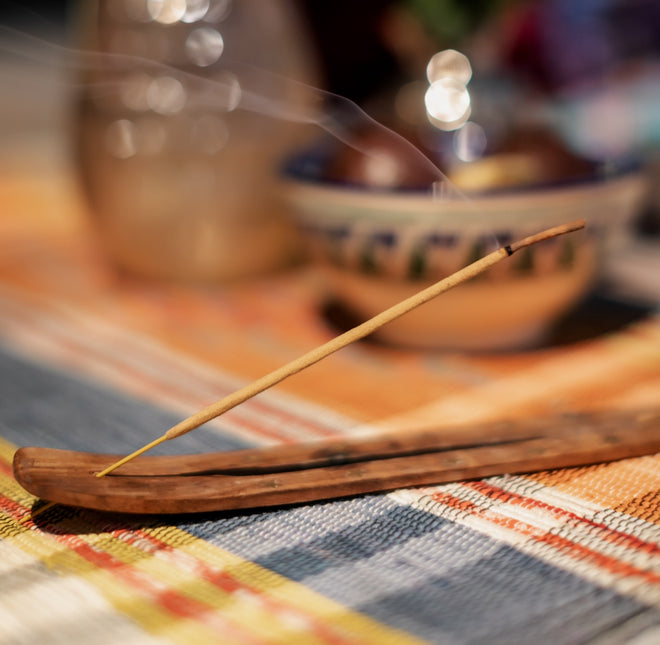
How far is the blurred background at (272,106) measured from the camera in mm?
549

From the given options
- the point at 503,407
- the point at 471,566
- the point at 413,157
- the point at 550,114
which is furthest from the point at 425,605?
the point at 550,114

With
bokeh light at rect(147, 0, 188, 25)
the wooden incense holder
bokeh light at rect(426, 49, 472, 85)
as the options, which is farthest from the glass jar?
the wooden incense holder

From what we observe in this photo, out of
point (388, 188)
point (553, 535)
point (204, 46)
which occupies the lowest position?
point (553, 535)

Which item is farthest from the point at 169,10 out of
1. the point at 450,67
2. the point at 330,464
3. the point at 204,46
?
the point at 330,464

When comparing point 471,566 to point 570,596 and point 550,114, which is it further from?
point 550,114

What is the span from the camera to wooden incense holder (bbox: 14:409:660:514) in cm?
26

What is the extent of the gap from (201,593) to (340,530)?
0.06m

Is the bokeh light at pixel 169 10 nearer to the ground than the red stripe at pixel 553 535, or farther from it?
farther from it

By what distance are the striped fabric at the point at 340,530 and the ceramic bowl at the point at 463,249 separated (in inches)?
0.9

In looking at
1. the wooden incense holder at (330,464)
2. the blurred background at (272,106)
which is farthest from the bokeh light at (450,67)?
the wooden incense holder at (330,464)

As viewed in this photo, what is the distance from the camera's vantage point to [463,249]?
1.39 ft

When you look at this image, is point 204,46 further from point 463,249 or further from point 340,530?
point 340,530

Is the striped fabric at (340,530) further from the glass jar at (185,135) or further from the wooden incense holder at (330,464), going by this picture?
the glass jar at (185,135)

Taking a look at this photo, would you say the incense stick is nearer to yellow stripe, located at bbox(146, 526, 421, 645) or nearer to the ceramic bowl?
yellow stripe, located at bbox(146, 526, 421, 645)
